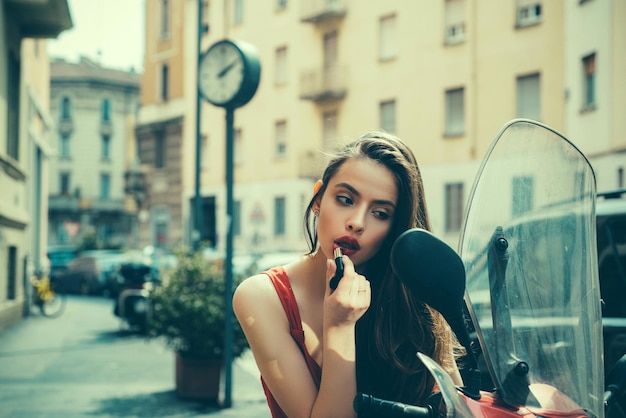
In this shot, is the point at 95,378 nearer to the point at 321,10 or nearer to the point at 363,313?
the point at 363,313

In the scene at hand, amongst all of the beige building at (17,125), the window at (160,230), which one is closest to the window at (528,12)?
the beige building at (17,125)

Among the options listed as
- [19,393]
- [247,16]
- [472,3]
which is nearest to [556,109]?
[472,3]

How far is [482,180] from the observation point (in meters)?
1.75

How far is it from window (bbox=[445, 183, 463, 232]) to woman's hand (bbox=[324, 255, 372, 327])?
23.3 meters

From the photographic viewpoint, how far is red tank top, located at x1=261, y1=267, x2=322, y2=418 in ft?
6.12

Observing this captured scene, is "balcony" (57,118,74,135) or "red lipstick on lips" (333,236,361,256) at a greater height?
"balcony" (57,118,74,135)

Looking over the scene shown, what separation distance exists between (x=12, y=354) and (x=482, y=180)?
33.8 ft

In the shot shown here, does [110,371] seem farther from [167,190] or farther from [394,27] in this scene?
[167,190]

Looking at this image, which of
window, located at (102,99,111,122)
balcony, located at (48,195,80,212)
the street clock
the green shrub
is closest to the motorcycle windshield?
the green shrub

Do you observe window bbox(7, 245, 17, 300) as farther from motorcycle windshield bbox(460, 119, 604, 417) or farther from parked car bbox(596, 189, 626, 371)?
motorcycle windshield bbox(460, 119, 604, 417)

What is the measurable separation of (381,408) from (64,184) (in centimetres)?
6869

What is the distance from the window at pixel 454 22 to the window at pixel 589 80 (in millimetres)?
5638

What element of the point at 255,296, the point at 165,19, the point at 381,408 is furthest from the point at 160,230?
the point at 381,408

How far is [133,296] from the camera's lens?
1380cm
